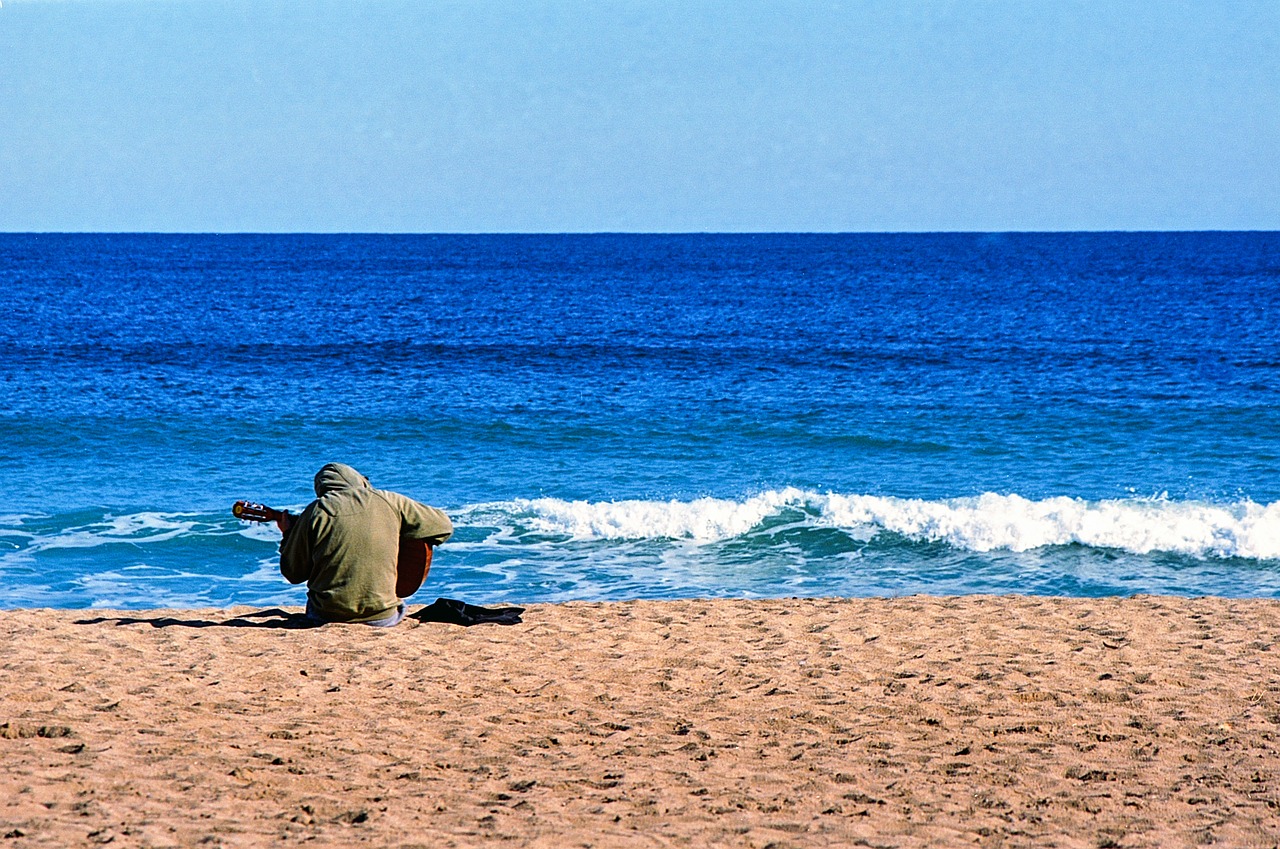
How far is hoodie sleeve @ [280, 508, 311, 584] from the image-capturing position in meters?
7.69

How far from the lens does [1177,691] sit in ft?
22.0

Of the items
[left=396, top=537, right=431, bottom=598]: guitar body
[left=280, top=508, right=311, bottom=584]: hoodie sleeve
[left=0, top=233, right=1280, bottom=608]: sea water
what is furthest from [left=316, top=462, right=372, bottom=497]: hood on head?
[left=0, top=233, right=1280, bottom=608]: sea water

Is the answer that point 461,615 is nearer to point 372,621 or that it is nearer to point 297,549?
point 372,621

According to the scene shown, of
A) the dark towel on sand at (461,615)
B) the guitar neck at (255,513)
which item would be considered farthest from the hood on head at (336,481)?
the dark towel on sand at (461,615)

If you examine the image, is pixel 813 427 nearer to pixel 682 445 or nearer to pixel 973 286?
pixel 682 445

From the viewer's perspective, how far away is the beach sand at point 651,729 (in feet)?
15.5

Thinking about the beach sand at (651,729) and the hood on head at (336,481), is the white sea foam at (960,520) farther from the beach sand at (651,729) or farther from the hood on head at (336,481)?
the hood on head at (336,481)

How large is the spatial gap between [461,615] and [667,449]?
9839mm

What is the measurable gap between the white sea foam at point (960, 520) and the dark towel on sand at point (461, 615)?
4.57 m

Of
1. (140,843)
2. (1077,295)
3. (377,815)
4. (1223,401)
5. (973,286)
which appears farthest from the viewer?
(973,286)

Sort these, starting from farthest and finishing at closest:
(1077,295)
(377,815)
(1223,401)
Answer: (1077,295) < (1223,401) < (377,815)

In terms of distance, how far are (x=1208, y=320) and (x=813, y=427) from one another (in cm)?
2474

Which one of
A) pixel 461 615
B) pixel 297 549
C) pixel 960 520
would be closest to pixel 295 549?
pixel 297 549

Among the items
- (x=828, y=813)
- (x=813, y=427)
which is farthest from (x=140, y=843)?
(x=813, y=427)
